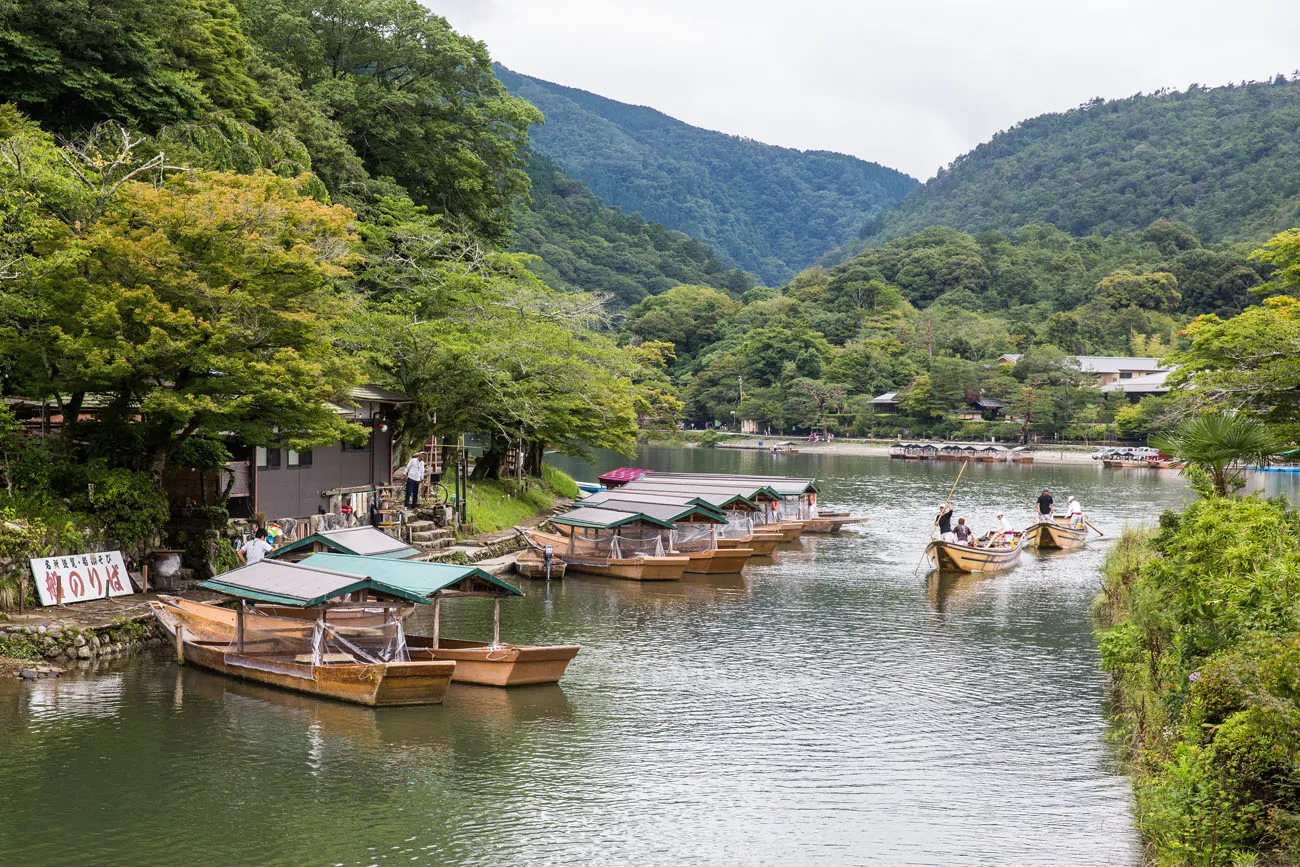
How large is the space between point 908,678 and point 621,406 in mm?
25711

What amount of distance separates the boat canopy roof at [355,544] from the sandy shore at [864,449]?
3380 inches

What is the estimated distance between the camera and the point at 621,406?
45969 mm

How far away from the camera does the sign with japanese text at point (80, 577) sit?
2019 cm

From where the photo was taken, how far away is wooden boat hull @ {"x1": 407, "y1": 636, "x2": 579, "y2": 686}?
19.5 m

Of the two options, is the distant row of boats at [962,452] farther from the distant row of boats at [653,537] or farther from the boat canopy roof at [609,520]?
the boat canopy roof at [609,520]

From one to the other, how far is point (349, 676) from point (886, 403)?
10725 cm

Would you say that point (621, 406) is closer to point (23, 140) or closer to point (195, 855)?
point (23, 140)

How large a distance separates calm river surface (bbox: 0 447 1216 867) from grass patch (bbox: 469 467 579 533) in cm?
1203

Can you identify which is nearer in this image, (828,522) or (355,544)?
(355,544)

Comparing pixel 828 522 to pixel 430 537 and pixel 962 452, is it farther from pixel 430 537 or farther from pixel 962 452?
pixel 962 452

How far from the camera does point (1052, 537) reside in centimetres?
4353

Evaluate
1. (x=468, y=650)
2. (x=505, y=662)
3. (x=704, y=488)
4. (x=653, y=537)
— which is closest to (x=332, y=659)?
(x=468, y=650)

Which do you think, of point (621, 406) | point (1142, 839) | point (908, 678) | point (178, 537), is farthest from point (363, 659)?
point (621, 406)

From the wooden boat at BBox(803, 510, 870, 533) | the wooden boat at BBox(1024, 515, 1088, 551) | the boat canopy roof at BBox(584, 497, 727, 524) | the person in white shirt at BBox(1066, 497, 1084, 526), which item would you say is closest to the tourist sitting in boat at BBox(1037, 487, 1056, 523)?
the wooden boat at BBox(1024, 515, 1088, 551)
